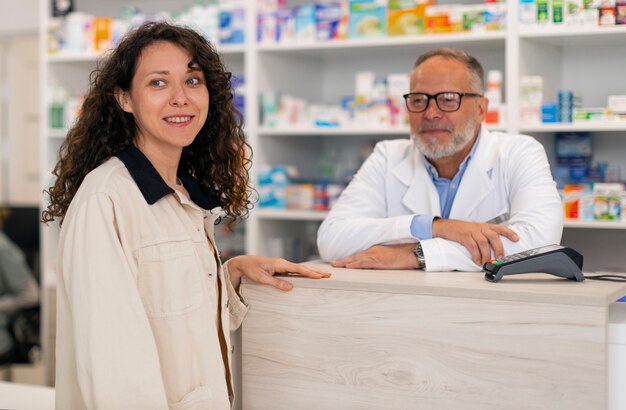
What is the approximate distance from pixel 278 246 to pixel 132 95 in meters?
2.57

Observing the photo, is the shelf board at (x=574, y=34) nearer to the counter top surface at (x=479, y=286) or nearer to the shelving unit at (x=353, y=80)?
the shelving unit at (x=353, y=80)

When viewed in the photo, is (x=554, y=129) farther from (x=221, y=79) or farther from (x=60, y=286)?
(x=60, y=286)

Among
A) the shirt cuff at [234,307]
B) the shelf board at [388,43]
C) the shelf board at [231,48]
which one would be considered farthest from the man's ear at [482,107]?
the shelf board at [231,48]

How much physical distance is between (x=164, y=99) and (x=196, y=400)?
2.12ft

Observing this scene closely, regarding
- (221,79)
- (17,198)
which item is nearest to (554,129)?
(221,79)

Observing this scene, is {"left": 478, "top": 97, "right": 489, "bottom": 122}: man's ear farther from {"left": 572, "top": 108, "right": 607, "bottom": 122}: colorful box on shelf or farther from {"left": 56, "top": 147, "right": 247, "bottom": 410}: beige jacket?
{"left": 56, "top": 147, "right": 247, "bottom": 410}: beige jacket

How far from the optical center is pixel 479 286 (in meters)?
1.77

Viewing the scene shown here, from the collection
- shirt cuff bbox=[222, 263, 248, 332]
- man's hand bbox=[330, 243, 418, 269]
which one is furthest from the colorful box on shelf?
shirt cuff bbox=[222, 263, 248, 332]

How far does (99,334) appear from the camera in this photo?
1557 mm

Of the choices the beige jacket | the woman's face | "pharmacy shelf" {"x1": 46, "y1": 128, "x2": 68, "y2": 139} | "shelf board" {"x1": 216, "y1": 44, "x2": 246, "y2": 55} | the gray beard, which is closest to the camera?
the beige jacket

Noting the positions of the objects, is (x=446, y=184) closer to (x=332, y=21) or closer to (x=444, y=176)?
(x=444, y=176)

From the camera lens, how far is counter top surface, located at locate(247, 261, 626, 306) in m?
1.65

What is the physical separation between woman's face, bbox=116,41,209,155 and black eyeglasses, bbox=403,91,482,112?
1094 millimetres

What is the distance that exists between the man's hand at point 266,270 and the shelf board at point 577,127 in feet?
6.39
